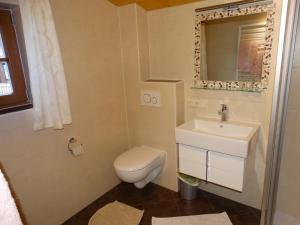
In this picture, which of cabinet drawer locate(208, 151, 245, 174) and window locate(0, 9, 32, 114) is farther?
cabinet drawer locate(208, 151, 245, 174)

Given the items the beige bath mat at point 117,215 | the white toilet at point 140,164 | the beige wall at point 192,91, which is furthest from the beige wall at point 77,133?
the beige wall at point 192,91

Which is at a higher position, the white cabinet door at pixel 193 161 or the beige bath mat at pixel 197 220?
the white cabinet door at pixel 193 161

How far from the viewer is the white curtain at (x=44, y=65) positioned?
56.7 inches

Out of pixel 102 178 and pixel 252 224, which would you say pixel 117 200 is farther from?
pixel 252 224

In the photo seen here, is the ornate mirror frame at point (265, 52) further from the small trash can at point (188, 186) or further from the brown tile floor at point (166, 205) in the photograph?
the brown tile floor at point (166, 205)

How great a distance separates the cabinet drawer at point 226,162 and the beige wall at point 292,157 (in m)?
0.28

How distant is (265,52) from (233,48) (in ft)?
0.87

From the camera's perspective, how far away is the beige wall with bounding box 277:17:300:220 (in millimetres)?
1152

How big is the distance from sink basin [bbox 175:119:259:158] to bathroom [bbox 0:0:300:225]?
57 mm

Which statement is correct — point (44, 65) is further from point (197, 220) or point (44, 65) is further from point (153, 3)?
point (197, 220)

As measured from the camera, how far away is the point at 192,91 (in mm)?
2100

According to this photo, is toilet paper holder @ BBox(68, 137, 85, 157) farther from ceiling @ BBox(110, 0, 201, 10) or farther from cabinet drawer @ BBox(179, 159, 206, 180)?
ceiling @ BBox(110, 0, 201, 10)

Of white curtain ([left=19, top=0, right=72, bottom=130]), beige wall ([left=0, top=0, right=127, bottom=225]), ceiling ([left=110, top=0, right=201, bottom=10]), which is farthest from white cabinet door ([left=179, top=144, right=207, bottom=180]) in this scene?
ceiling ([left=110, top=0, right=201, bottom=10])

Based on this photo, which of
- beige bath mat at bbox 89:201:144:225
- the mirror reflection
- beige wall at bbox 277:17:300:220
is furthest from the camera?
beige bath mat at bbox 89:201:144:225
